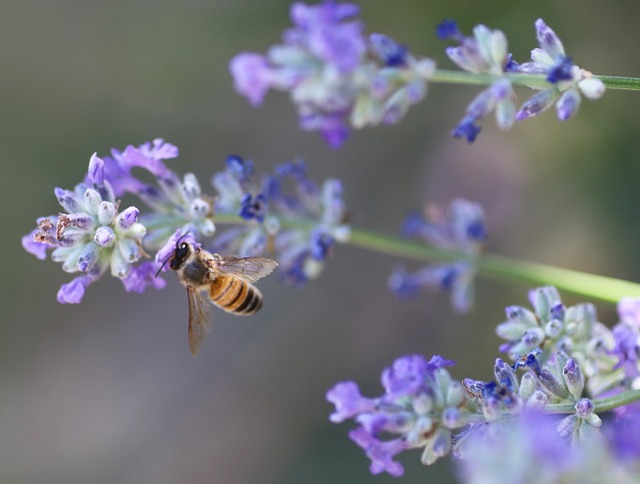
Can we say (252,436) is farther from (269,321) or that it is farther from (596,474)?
(596,474)

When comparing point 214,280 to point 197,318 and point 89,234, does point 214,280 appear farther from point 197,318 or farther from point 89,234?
point 89,234

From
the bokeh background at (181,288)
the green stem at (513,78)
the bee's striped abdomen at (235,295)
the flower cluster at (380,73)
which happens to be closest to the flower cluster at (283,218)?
the bee's striped abdomen at (235,295)

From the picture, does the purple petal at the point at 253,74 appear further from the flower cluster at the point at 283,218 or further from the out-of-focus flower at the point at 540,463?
the out-of-focus flower at the point at 540,463

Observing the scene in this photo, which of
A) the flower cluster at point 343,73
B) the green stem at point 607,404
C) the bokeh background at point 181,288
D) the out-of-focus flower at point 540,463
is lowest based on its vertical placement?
the out-of-focus flower at point 540,463

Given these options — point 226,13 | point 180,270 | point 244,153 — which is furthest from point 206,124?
point 180,270

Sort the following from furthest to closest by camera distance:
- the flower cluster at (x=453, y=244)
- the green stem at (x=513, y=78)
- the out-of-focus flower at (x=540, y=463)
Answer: the flower cluster at (x=453, y=244)
the green stem at (x=513, y=78)
the out-of-focus flower at (x=540, y=463)

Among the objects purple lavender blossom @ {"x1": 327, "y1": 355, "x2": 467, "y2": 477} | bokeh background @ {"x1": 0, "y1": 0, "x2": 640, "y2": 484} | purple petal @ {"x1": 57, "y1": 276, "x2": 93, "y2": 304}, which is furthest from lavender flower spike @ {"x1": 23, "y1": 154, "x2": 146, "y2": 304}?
bokeh background @ {"x1": 0, "y1": 0, "x2": 640, "y2": 484}
